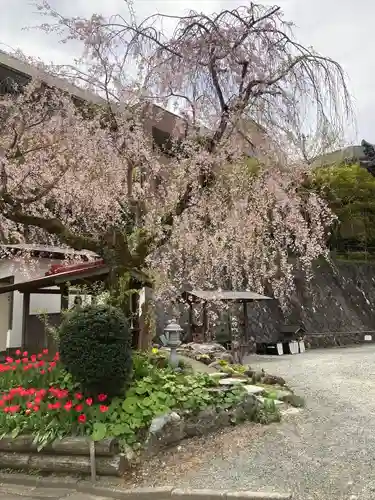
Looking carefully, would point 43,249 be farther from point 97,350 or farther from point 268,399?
point 268,399

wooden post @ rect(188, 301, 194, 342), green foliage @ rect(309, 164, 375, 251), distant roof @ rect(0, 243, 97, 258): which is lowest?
wooden post @ rect(188, 301, 194, 342)

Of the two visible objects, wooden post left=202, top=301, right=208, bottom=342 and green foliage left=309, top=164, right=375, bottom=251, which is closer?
wooden post left=202, top=301, right=208, bottom=342

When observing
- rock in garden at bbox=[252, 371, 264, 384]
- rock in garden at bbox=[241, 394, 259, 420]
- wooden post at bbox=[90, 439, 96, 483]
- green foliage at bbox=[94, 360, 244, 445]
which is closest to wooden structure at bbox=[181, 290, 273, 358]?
rock in garden at bbox=[252, 371, 264, 384]

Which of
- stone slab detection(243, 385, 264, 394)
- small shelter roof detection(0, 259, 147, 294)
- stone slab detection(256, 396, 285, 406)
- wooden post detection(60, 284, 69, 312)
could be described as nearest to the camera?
stone slab detection(256, 396, 285, 406)

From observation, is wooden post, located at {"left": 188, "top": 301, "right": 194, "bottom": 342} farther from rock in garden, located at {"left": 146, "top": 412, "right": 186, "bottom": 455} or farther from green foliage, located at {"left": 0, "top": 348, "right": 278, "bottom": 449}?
rock in garden, located at {"left": 146, "top": 412, "right": 186, "bottom": 455}

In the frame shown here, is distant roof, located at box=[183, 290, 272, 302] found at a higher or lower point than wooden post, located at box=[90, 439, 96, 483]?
higher

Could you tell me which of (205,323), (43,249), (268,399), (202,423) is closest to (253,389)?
(268,399)

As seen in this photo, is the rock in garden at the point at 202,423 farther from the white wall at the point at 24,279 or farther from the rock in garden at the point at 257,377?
the white wall at the point at 24,279

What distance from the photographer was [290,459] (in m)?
4.77

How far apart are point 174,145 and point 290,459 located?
5.07m

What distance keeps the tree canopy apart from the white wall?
1.83 metres

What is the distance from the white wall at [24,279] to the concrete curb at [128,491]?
471cm

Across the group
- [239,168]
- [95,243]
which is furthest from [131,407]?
[239,168]

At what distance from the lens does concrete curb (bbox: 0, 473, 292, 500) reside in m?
3.99
